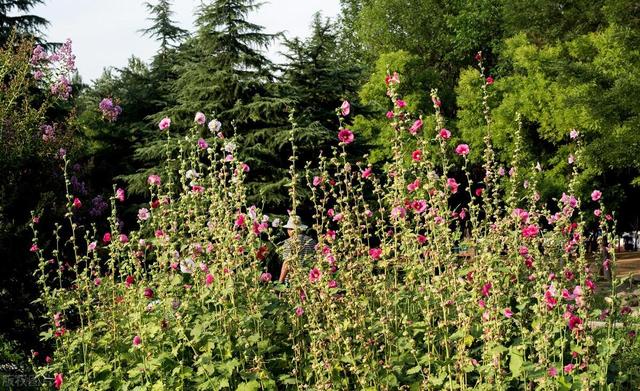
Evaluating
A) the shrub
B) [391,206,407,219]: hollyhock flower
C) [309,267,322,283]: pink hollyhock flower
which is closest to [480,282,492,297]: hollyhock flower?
the shrub

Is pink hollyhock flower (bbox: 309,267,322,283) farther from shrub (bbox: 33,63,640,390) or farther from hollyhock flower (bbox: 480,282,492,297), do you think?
hollyhock flower (bbox: 480,282,492,297)

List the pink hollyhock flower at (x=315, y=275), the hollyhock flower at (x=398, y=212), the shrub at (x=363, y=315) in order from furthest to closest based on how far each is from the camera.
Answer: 1. the hollyhock flower at (x=398, y=212)
2. the pink hollyhock flower at (x=315, y=275)
3. the shrub at (x=363, y=315)

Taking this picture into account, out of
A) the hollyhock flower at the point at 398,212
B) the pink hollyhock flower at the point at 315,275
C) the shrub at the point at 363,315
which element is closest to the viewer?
the shrub at the point at 363,315

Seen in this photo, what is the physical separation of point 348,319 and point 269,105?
12.8 m

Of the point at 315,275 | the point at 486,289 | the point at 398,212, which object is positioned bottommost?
the point at 486,289

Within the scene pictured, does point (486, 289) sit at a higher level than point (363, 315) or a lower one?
higher

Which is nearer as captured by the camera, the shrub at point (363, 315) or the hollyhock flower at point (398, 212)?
the shrub at point (363, 315)

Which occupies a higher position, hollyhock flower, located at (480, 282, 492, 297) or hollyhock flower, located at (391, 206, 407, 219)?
hollyhock flower, located at (391, 206, 407, 219)

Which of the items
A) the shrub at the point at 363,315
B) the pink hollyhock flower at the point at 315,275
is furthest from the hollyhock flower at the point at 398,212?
the pink hollyhock flower at the point at 315,275

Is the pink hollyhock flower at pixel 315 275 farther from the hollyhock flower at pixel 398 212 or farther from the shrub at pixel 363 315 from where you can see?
the hollyhock flower at pixel 398 212

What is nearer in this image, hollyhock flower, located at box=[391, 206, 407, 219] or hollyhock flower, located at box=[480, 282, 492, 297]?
hollyhock flower, located at box=[480, 282, 492, 297]

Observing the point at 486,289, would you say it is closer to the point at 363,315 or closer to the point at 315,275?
the point at 363,315

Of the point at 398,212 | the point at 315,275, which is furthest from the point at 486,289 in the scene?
the point at 315,275

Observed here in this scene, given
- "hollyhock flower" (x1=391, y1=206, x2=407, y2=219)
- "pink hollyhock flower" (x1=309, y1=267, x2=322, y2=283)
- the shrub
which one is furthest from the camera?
"hollyhock flower" (x1=391, y1=206, x2=407, y2=219)
